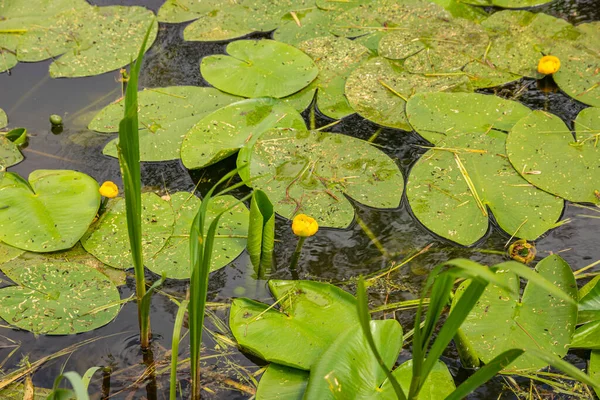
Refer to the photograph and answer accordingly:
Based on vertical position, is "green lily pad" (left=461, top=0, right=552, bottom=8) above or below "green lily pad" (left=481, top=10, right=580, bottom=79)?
above

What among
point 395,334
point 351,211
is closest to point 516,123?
point 351,211

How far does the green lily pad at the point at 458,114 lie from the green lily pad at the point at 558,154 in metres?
0.10

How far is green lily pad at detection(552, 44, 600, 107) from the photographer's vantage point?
2693mm

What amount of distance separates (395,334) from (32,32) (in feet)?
7.89

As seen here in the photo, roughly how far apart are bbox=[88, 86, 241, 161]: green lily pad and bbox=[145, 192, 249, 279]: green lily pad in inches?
10.9

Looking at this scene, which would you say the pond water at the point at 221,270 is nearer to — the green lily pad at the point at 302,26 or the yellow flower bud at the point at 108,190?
the yellow flower bud at the point at 108,190

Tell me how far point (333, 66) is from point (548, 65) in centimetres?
96

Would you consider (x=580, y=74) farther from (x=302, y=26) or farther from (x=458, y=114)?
(x=302, y=26)

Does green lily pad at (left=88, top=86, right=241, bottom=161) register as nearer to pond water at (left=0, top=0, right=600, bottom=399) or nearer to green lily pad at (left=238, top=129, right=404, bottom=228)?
pond water at (left=0, top=0, right=600, bottom=399)

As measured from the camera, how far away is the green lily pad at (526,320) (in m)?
1.76

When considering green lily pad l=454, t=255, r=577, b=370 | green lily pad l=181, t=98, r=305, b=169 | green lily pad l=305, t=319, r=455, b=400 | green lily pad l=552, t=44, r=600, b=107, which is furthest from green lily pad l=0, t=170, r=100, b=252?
green lily pad l=552, t=44, r=600, b=107

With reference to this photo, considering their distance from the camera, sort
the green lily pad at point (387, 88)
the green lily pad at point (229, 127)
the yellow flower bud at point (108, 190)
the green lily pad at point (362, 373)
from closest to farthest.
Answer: the green lily pad at point (362, 373) → the yellow flower bud at point (108, 190) → the green lily pad at point (229, 127) → the green lily pad at point (387, 88)

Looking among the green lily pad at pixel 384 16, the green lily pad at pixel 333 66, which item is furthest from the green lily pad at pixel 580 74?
the green lily pad at pixel 333 66

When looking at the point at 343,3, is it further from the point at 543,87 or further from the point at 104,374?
the point at 104,374
